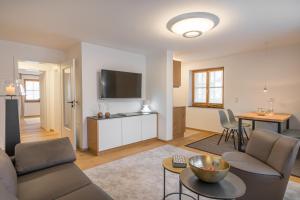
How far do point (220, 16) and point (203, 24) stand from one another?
0.26m

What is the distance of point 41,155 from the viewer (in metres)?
1.92

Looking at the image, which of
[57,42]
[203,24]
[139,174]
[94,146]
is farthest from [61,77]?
[203,24]

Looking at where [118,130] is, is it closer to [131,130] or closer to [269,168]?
[131,130]

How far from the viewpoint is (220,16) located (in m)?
2.40

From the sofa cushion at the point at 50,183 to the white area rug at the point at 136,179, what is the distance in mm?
656

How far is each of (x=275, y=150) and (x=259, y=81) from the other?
10.0 ft

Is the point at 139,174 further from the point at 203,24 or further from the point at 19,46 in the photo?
the point at 19,46

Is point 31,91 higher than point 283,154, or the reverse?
point 31,91

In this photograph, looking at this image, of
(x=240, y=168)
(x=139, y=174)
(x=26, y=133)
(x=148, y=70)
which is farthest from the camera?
(x=26, y=133)

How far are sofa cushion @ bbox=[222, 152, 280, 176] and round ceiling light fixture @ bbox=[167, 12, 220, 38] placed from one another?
184 cm

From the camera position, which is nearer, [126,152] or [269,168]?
[269,168]

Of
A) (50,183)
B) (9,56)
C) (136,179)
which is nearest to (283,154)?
(136,179)

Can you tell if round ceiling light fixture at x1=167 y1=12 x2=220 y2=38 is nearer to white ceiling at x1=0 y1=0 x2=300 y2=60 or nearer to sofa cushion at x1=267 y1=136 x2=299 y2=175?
white ceiling at x1=0 y1=0 x2=300 y2=60

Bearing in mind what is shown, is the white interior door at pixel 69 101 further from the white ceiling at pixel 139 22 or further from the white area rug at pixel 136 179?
the white area rug at pixel 136 179
